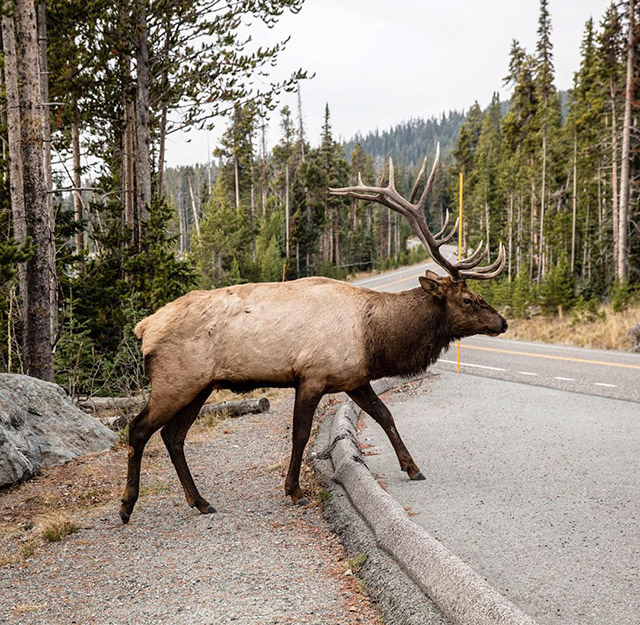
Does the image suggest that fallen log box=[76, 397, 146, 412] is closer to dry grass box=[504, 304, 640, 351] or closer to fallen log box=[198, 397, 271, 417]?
fallen log box=[198, 397, 271, 417]

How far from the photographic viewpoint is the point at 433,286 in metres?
5.22

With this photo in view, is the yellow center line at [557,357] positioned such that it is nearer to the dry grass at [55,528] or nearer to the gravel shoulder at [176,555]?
the gravel shoulder at [176,555]

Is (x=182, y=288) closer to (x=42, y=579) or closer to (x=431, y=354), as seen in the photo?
(x=431, y=354)

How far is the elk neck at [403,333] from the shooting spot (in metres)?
5.07

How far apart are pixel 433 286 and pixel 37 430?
4518 millimetres

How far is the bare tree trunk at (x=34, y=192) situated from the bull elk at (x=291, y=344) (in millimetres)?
3228

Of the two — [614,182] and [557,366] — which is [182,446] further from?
[614,182]

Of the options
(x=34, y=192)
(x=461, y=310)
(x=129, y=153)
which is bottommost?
(x=461, y=310)

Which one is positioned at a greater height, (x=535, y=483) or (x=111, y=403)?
(x=535, y=483)

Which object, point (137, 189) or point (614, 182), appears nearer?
point (137, 189)

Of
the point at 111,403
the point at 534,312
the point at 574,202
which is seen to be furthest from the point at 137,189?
the point at 574,202

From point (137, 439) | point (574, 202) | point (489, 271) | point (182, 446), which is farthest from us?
point (574, 202)

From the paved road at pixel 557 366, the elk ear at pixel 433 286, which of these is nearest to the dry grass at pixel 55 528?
the elk ear at pixel 433 286

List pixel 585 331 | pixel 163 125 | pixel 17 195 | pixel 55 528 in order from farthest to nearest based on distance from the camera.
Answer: pixel 585 331 < pixel 163 125 < pixel 17 195 < pixel 55 528
